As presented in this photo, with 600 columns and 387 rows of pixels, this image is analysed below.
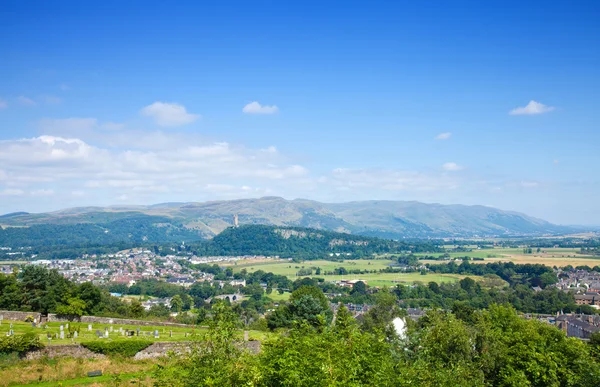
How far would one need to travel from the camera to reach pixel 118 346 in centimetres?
2898

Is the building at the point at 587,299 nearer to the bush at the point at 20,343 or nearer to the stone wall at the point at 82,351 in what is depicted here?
the stone wall at the point at 82,351

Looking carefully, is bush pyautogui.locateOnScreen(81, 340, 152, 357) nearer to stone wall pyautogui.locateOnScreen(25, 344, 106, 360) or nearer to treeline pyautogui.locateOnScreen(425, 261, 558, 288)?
stone wall pyautogui.locateOnScreen(25, 344, 106, 360)

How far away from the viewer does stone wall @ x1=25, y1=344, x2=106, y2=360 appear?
26109 millimetres

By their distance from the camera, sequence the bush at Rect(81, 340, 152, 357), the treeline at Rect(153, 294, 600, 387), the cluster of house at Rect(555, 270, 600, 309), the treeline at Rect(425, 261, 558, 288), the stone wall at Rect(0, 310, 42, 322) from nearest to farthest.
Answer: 1. the treeline at Rect(153, 294, 600, 387)
2. the bush at Rect(81, 340, 152, 357)
3. the stone wall at Rect(0, 310, 42, 322)
4. the cluster of house at Rect(555, 270, 600, 309)
5. the treeline at Rect(425, 261, 558, 288)

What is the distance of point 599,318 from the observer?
251ft

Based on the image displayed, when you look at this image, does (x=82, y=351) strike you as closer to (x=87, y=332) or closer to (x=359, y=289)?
(x=87, y=332)

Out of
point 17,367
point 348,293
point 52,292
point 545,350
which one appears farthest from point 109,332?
point 348,293

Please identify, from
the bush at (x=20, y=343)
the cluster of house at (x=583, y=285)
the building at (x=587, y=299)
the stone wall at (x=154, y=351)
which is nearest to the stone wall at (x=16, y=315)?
the bush at (x=20, y=343)

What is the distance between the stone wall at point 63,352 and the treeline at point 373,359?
11309mm

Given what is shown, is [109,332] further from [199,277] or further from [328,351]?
[199,277]

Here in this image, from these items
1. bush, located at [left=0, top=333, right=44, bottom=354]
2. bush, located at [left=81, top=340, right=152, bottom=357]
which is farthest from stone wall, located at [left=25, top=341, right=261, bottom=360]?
bush, located at [left=0, top=333, right=44, bottom=354]

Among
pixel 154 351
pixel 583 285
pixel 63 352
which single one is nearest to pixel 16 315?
pixel 63 352

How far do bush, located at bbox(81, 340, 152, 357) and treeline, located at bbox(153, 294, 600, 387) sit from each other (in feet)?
37.6

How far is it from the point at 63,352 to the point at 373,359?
19.3 m
